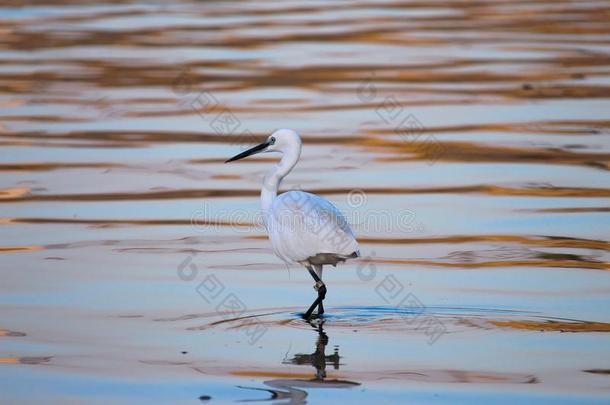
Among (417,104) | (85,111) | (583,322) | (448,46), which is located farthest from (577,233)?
(448,46)

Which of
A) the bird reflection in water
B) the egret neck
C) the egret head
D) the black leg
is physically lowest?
the bird reflection in water

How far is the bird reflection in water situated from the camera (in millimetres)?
7586

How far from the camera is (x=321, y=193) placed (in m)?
13.6

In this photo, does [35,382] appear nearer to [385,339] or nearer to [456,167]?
[385,339]

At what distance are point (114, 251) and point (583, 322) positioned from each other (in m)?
4.28

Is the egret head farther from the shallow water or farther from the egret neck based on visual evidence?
the shallow water

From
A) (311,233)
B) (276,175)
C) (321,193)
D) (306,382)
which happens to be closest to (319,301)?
(311,233)

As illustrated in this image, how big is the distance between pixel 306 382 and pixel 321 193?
230 inches

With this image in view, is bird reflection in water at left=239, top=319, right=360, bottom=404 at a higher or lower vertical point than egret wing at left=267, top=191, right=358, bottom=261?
lower

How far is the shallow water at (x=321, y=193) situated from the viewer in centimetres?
819

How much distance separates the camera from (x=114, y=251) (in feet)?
37.3

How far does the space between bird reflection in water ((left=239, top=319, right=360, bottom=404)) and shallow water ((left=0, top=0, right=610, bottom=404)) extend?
2cm

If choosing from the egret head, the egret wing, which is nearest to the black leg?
the egret wing

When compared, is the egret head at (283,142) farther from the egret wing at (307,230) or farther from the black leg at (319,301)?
the black leg at (319,301)
